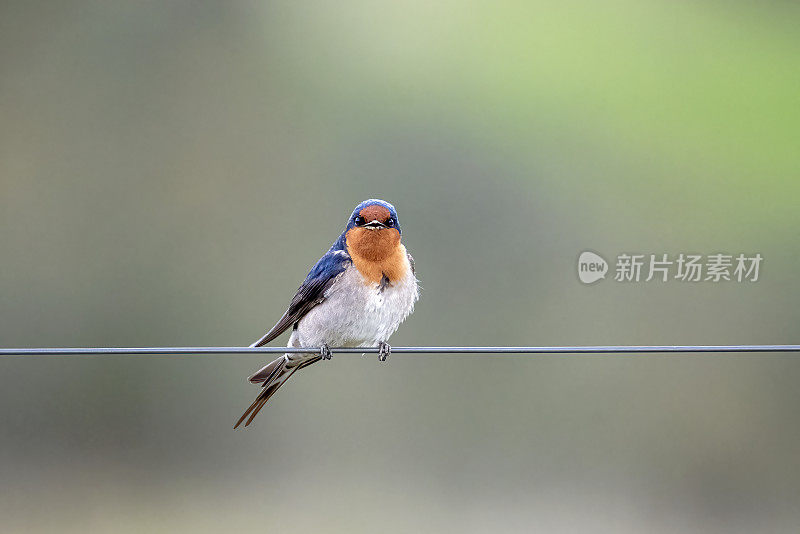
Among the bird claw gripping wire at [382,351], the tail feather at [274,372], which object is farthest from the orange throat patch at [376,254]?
the tail feather at [274,372]

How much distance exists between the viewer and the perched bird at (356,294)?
450cm

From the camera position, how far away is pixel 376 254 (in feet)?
14.9

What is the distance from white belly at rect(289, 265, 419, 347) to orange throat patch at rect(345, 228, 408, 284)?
0.03 metres

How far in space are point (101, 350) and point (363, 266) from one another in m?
1.64

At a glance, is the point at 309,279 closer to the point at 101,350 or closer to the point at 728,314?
the point at 101,350

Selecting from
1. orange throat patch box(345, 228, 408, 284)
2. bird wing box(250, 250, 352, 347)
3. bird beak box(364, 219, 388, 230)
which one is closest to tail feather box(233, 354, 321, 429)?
bird wing box(250, 250, 352, 347)

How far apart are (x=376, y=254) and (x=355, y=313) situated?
0.28 meters

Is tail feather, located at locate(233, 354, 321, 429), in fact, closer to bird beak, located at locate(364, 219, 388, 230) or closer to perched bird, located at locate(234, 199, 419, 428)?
perched bird, located at locate(234, 199, 419, 428)

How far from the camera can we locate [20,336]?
12719mm

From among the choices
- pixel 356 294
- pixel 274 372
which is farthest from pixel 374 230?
pixel 274 372

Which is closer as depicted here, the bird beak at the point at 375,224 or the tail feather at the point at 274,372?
the bird beak at the point at 375,224

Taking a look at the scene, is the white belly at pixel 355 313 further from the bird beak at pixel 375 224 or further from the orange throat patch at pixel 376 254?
the bird beak at pixel 375 224

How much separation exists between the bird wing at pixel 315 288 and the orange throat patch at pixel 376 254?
0.07m

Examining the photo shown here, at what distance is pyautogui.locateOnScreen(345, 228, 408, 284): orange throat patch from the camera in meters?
4.52
